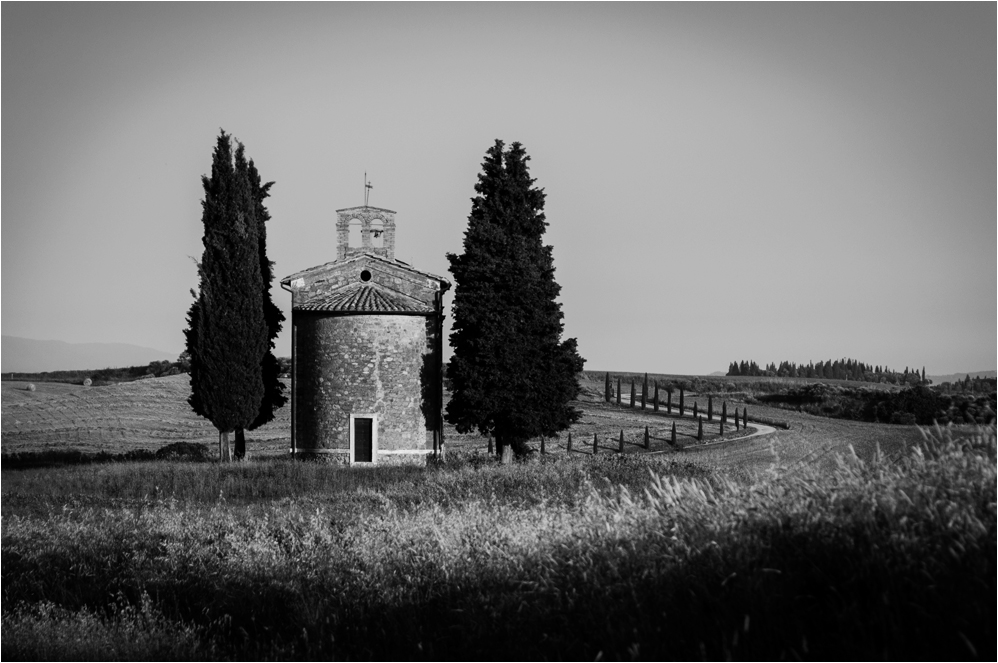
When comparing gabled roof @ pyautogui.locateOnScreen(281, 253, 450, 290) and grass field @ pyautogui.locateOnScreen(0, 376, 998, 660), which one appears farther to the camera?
gabled roof @ pyautogui.locateOnScreen(281, 253, 450, 290)

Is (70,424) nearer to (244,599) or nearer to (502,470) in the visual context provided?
(502,470)

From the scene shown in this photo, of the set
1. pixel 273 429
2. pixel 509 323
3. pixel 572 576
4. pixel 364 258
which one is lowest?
pixel 273 429

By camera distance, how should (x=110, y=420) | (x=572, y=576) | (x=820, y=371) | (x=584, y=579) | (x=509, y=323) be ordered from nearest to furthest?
(x=584, y=579) < (x=572, y=576) < (x=509, y=323) < (x=110, y=420) < (x=820, y=371)

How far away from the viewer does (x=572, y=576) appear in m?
6.52

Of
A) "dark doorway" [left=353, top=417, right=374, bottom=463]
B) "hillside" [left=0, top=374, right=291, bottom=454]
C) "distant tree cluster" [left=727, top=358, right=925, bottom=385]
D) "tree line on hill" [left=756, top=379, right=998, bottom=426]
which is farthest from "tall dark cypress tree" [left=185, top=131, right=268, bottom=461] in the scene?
"distant tree cluster" [left=727, top=358, right=925, bottom=385]

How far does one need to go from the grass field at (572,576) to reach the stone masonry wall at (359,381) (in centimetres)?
1432

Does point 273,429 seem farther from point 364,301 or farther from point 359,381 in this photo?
point 364,301

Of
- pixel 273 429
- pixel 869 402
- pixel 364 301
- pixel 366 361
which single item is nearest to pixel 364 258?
pixel 364 301

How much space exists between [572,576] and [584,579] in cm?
17

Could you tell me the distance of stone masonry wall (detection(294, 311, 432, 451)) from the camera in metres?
27.1

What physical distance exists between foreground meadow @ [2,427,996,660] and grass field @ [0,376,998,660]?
2 cm

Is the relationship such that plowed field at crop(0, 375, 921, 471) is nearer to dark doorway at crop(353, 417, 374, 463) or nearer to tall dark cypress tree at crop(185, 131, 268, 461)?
tall dark cypress tree at crop(185, 131, 268, 461)

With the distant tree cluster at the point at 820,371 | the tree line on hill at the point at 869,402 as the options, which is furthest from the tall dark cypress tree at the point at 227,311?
the distant tree cluster at the point at 820,371

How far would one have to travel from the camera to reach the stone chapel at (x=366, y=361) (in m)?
27.1
